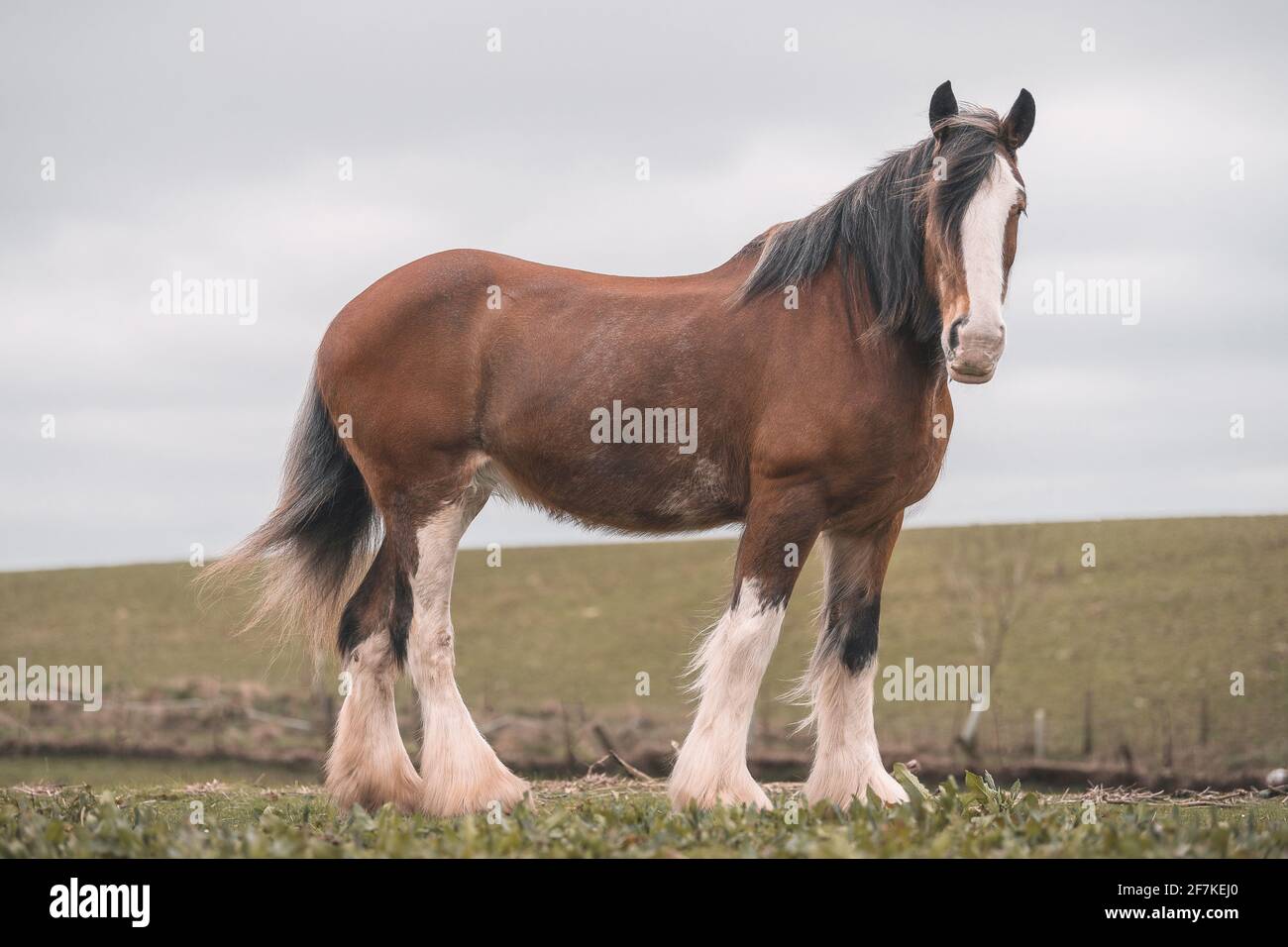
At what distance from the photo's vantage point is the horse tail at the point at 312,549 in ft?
30.6

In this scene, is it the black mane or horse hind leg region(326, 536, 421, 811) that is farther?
horse hind leg region(326, 536, 421, 811)

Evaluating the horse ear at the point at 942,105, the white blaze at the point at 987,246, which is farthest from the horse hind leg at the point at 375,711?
the horse ear at the point at 942,105

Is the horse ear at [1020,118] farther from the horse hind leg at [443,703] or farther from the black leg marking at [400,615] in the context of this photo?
the black leg marking at [400,615]

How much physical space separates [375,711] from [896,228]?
4.82 metres

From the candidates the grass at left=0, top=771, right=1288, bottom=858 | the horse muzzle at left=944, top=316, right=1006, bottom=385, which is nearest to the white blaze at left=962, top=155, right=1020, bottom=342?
the horse muzzle at left=944, top=316, right=1006, bottom=385

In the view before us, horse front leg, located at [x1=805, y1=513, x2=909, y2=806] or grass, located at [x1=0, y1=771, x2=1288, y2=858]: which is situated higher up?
horse front leg, located at [x1=805, y1=513, x2=909, y2=806]

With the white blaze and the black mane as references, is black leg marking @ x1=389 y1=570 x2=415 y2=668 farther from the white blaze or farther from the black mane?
the white blaze

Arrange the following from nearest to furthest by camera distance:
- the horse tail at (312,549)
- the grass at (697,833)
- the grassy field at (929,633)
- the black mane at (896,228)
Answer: the grass at (697,833) → the black mane at (896,228) → the horse tail at (312,549) → the grassy field at (929,633)

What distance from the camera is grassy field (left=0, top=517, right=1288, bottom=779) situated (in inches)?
1061

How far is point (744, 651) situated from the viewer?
756 centimetres

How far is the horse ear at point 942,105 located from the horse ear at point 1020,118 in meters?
0.34

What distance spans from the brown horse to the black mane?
2cm
